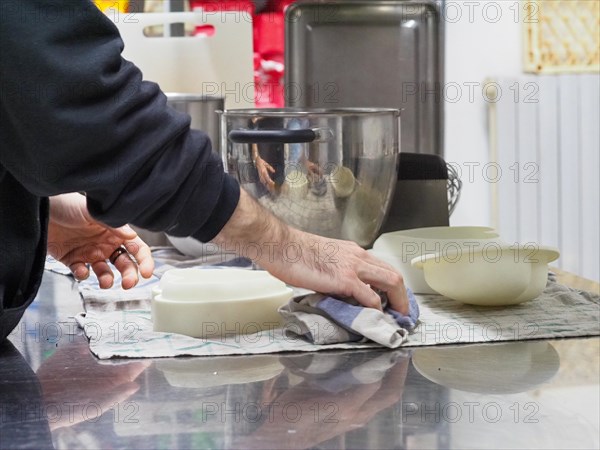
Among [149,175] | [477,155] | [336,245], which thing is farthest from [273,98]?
[149,175]

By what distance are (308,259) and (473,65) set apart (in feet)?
6.21

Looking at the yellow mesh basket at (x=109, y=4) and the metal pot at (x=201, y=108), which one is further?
the yellow mesh basket at (x=109, y=4)

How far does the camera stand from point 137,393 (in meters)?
0.67

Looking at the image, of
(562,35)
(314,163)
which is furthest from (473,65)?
(314,163)

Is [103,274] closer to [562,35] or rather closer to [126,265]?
[126,265]

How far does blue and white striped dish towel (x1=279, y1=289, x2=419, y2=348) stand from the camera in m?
0.81

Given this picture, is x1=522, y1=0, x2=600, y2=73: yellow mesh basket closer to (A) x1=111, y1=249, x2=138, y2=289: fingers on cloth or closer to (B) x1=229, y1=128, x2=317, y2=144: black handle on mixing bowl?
(B) x1=229, y1=128, x2=317, y2=144: black handle on mixing bowl

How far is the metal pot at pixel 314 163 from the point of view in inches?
43.6

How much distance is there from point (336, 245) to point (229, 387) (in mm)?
237

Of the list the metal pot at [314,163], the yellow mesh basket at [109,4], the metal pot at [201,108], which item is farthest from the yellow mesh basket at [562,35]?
the metal pot at [314,163]

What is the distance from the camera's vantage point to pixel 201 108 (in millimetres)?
1407

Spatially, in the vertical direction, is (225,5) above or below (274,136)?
above

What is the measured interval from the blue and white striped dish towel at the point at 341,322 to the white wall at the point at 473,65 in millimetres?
1783

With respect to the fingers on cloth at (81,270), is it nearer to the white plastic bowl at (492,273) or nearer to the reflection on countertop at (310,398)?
the reflection on countertop at (310,398)
